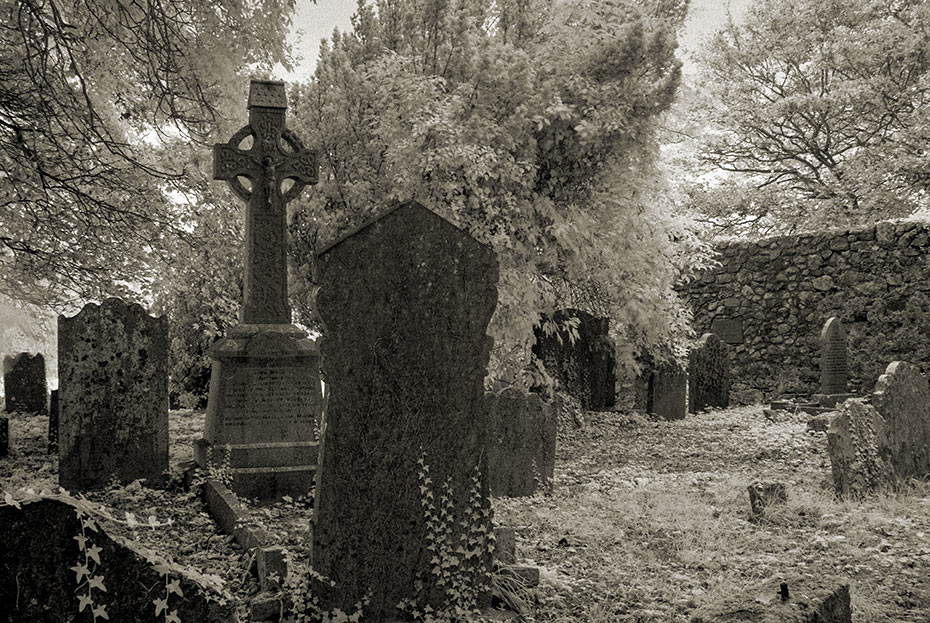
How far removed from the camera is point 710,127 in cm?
2020

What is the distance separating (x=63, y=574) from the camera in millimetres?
1903

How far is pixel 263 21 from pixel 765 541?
7240 mm

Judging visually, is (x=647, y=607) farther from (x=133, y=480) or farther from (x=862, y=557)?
(x=133, y=480)

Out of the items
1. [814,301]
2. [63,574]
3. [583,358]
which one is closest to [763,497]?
[63,574]

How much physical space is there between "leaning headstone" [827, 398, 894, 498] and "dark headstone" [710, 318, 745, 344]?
8978mm

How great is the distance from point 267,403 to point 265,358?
0.40m

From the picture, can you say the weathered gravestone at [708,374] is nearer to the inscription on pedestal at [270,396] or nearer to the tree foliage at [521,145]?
the tree foliage at [521,145]

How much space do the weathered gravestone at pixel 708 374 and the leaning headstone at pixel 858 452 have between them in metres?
6.48

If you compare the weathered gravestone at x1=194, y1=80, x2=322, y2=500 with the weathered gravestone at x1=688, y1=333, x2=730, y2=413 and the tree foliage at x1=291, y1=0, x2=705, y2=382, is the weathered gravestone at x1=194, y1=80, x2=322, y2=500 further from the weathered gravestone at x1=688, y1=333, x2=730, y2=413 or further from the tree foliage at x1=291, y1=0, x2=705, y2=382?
the weathered gravestone at x1=688, y1=333, x2=730, y2=413

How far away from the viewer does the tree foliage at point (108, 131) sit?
7.47 m

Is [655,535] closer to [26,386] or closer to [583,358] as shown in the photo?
[583,358]

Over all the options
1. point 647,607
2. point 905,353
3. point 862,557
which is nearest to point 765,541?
point 862,557

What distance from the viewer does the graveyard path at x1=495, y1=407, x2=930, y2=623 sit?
3.79m

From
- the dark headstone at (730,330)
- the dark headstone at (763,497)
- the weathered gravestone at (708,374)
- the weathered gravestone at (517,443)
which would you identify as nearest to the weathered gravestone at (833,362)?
the weathered gravestone at (708,374)
